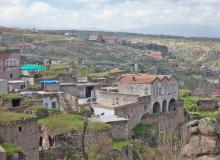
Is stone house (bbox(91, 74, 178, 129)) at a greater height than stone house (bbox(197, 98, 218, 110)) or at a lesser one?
greater

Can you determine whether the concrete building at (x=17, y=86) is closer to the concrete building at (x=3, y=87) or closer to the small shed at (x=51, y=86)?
the small shed at (x=51, y=86)

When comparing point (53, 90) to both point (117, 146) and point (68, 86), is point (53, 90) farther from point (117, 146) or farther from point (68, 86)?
point (117, 146)

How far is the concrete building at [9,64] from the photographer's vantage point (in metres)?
46.9

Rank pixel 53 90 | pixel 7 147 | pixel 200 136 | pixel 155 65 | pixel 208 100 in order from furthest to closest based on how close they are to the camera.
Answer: pixel 155 65
pixel 208 100
pixel 53 90
pixel 7 147
pixel 200 136

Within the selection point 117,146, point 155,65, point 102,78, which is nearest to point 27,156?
point 117,146

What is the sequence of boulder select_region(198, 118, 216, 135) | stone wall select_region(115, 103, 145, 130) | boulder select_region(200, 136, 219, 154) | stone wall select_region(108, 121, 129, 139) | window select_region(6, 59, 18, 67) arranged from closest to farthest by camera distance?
boulder select_region(200, 136, 219, 154)
boulder select_region(198, 118, 216, 135)
stone wall select_region(108, 121, 129, 139)
stone wall select_region(115, 103, 145, 130)
window select_region(6, 59, 18, 67)

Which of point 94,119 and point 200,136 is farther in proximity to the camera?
point 94,119

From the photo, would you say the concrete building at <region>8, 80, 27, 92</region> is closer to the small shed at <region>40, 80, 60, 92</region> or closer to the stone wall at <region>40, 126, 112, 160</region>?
the small shed at <region>40, 80, 60, 92</region>

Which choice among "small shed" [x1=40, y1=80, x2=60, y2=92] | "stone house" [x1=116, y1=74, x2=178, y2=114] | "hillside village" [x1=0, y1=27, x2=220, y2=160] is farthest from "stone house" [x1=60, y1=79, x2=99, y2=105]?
"stone house" [x1=116, y1=74, x2=178, y2=114]

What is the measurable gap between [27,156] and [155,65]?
86.0 m

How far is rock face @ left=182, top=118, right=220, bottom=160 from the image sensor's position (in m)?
13.4

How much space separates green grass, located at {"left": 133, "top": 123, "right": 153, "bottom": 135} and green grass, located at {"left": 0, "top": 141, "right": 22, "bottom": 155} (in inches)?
576

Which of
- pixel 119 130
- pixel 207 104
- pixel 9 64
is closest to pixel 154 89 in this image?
pixel 207 104

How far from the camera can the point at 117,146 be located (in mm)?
32094
